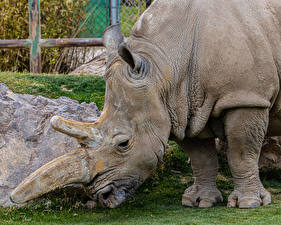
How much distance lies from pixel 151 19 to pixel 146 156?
1.30 meters

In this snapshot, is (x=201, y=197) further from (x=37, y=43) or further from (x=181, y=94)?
(x=37, y=43)

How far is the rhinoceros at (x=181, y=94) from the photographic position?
4988 mm

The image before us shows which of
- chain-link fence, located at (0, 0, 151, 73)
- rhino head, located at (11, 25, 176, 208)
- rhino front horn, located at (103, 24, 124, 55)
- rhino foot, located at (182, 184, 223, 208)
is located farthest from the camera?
chain-link fence, located at (0, 0, 151, 73)

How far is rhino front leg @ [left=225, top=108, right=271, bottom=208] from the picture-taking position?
17.3ft

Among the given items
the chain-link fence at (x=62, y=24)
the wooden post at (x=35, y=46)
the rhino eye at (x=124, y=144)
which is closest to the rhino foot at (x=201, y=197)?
the rhino eye at (x=124, y=144)

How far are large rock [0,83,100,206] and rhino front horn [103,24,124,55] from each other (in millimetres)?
1230

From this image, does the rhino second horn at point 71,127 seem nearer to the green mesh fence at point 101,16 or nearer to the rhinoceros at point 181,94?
the rhinoceros at point 181,94

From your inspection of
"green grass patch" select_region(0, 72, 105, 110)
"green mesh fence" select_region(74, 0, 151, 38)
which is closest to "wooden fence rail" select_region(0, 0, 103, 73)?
"green grass patch" select_region(0, 72, 105, 110)

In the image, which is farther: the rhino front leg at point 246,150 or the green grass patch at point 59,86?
the green grass patch at point 59,86

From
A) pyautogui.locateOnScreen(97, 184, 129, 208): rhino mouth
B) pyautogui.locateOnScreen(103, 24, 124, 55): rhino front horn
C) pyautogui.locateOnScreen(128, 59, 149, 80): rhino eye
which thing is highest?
pyautogui.locateOnScreen(103, 24, 124, 55): rhino front horn

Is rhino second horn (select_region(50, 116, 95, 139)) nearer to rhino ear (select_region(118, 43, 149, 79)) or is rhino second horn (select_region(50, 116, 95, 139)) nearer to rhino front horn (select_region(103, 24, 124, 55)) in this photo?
rhino ear (select_region(118, 43, 149, 79))

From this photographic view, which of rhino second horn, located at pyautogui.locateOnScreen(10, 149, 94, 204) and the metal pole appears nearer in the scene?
rhino second horn, located at pyautogui.locateOnScreen(10, 149, 94, 204)

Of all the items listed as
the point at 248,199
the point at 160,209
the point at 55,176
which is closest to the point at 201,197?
the point at 160,209

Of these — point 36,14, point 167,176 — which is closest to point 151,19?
point 167,176
